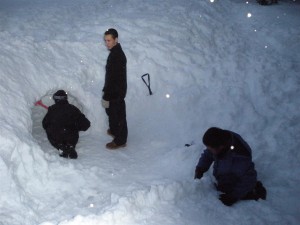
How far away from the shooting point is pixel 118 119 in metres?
6.82

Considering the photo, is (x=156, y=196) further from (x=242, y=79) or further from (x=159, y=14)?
(x=159, y=14)

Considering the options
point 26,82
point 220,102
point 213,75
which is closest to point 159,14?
point 213,75

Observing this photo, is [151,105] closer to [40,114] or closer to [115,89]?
[115,89]

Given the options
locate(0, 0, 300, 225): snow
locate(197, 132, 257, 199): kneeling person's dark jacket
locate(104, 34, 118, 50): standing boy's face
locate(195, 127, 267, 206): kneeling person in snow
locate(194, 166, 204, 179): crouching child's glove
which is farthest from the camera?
locate(104, 34, 118, 50): standing boy's face

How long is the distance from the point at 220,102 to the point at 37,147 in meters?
4.61

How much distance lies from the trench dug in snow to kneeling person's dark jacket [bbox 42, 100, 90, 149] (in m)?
Result: 0.34

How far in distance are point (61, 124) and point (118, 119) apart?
1.19 m

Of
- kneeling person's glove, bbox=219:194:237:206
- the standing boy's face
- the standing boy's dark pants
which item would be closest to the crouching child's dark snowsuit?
the standing boy's dark pants

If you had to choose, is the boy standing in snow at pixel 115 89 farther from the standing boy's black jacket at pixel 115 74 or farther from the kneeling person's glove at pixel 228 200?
the kneeling person's glove at pixel 228 200

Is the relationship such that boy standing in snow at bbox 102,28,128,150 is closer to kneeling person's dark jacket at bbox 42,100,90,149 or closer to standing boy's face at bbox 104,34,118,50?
standing boy's face at bbox 104,34,118,50

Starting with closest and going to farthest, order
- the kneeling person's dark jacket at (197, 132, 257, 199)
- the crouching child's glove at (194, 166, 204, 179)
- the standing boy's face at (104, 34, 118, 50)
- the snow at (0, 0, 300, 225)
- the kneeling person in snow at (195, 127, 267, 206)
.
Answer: the kneeling person in snow at (195, 127, 267, 206) → the kneeling person's dark jacket at (197, 132, 257, 199) → the snow at (0, 0, 300, 225) → the crouching child's glove at (194, 166, 204, 179) → the standing boy's face at (104, 34, 118, 50)

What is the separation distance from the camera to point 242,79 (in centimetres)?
890

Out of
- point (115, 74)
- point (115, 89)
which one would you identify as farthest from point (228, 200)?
point (115, 74)

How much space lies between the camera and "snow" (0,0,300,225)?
522cm
